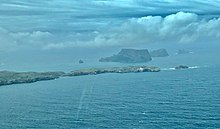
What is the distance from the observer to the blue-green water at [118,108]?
10456 cm

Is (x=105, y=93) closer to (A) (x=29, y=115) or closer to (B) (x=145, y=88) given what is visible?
(B) (x=145, y=88)

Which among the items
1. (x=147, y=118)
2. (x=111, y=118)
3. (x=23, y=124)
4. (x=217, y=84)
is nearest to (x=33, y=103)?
(x=23, y=124)

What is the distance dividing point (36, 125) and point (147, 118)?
32425 millimetres

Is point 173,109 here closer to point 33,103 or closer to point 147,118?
point 147,118

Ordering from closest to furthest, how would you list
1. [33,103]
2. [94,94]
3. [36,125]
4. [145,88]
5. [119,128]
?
[119,128]
[36,125]
[33,103]
[94,94]
[145,88]

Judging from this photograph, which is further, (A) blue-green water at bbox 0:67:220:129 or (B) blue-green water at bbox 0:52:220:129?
(A) blue-green water at bbox 0:67:220:129

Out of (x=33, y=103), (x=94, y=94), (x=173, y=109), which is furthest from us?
(x=94, y=94)

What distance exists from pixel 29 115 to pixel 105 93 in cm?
4876

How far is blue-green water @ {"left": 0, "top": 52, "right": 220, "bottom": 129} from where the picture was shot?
104562mm

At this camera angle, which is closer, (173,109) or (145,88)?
(173,109)

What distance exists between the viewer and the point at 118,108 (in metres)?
125

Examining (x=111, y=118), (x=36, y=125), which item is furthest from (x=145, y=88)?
(x=36, y=125)

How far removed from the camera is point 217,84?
168 meters

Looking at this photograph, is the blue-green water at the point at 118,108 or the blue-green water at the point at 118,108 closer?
the blue-green water at the point at 118,108
